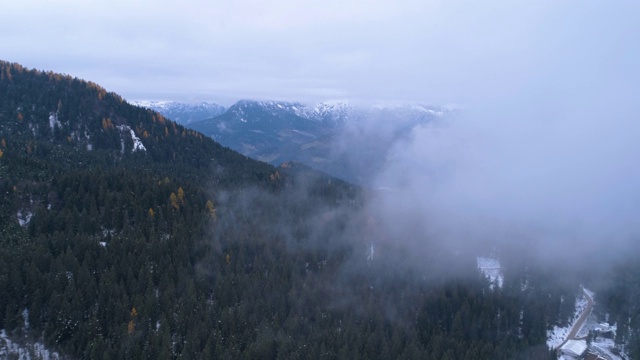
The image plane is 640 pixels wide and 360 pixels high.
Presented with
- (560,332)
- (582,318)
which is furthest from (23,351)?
(582,318)

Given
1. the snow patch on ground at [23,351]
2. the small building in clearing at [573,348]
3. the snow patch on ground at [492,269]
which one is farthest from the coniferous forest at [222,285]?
the small building in clearing at [573,348]

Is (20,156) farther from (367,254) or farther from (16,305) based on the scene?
(367,254)

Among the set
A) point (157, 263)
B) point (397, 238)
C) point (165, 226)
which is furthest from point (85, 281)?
point (397, 238)

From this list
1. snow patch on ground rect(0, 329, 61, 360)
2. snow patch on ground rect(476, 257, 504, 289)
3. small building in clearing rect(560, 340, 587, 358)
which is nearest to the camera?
snow patch on ground rect(0, 329, 61, 360)

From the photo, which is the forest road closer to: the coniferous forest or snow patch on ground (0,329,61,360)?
the coniferous forest

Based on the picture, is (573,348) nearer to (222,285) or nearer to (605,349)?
(605,349)

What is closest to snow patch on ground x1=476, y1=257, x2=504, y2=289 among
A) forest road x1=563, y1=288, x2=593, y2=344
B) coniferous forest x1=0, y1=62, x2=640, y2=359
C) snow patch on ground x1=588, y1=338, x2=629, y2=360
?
coniferous forest x1=0, y1=62, x2=640, y2=359
